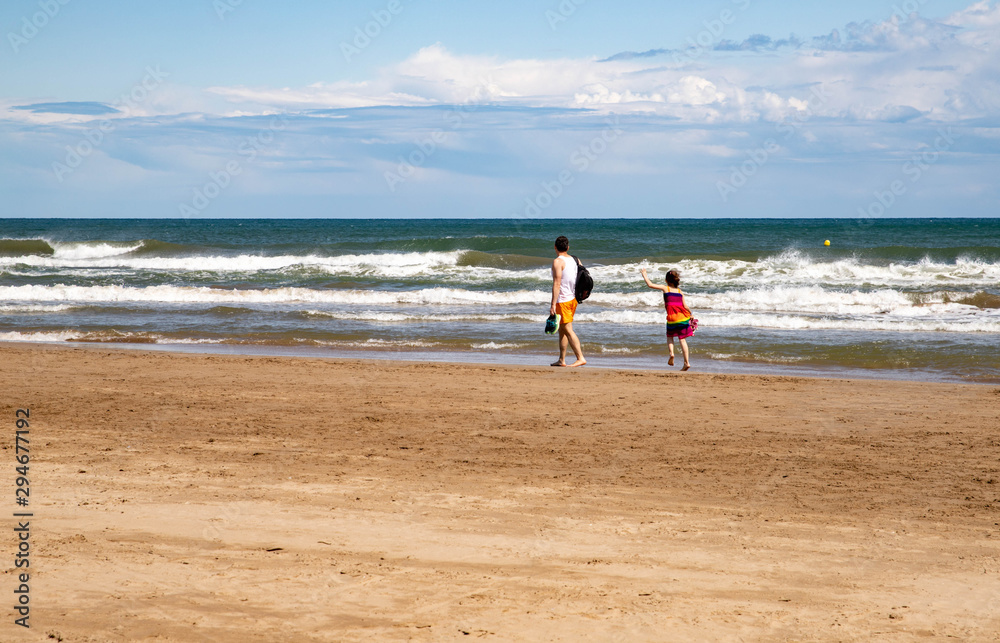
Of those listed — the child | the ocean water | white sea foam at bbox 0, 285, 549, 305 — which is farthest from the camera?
white sea foam at bbox 0, 285, 549, 305

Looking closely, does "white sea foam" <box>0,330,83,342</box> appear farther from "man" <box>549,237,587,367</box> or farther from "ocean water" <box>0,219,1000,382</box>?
"man" <box>549,237,587,367</box>

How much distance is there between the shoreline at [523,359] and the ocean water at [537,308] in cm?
8

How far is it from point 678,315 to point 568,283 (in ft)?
5.07

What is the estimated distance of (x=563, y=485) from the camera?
208 inches

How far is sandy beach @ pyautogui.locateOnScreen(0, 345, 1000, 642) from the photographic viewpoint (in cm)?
341

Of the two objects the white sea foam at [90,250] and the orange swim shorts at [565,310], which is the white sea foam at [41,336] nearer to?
the orange swim shorts at [565,310]

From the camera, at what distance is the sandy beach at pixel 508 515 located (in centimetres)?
341

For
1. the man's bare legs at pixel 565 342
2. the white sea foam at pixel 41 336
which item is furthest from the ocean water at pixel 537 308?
the man's bare legs at pixel 565 342

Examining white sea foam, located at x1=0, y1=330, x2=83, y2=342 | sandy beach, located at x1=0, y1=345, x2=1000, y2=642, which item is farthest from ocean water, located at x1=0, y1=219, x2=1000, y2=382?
sandy beach, located at x1=0, y1=345, x2=1000, y2=642

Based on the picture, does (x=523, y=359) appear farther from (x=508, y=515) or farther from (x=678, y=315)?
(x=508, y=515)

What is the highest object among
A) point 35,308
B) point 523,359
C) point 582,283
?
point 582,283

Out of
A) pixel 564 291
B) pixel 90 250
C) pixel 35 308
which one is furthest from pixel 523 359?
pixel 90 250

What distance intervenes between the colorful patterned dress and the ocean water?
2.25 feet

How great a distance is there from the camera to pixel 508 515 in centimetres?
467
